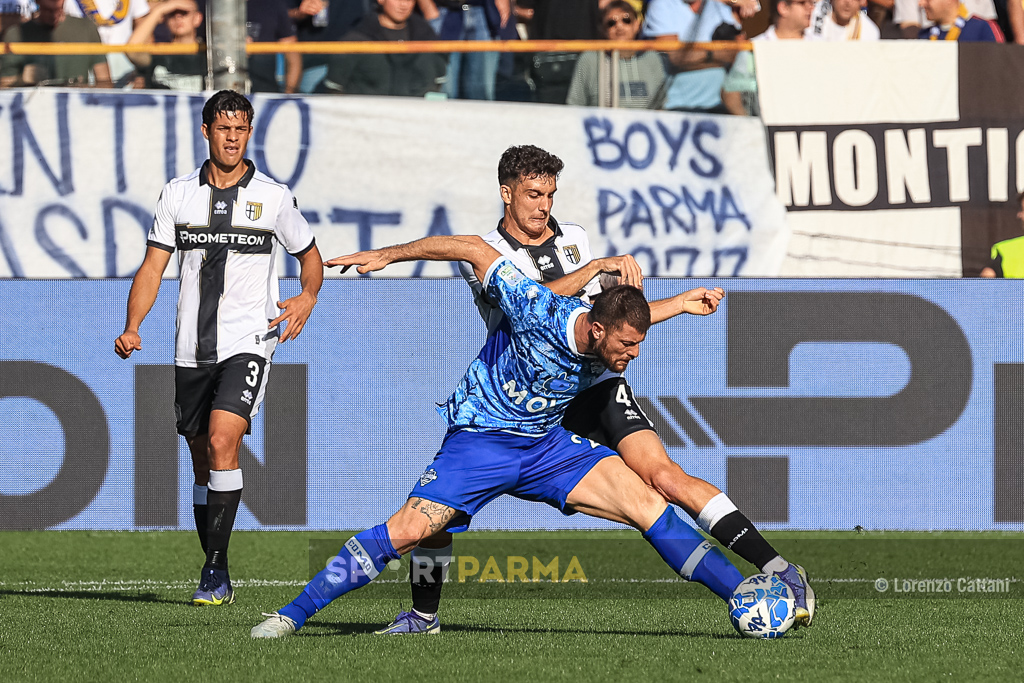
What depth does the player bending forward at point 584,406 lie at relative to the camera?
5469mm

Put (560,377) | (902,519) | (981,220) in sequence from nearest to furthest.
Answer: (560,377), (902,519), (981,220)

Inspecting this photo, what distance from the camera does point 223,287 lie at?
7.05 m

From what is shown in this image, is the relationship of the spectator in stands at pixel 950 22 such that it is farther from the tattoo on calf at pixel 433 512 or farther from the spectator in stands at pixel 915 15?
the tattoo on calf at pixel 433 512

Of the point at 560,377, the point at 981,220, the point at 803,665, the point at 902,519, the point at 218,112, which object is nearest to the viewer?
the point at 803,665

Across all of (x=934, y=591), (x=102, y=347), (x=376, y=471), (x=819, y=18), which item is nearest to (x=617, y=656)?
(x=934, y=591)

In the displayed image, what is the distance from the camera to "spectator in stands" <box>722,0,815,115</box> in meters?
11.5

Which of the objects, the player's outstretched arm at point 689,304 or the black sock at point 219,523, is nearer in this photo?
the player's outstretched arm at point 689,304

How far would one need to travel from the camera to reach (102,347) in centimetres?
991

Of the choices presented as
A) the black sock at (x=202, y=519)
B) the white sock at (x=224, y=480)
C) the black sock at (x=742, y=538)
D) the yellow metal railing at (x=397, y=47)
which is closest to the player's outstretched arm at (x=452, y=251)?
the black sock at (x=742, y=538)

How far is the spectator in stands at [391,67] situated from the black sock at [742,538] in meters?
6.66

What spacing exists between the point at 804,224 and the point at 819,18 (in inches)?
73.0

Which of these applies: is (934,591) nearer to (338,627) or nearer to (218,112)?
(338,627)

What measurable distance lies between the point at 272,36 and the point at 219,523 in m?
5.81

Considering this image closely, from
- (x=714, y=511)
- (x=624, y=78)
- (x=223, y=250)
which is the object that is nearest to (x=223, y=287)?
(x=223, y=250)
